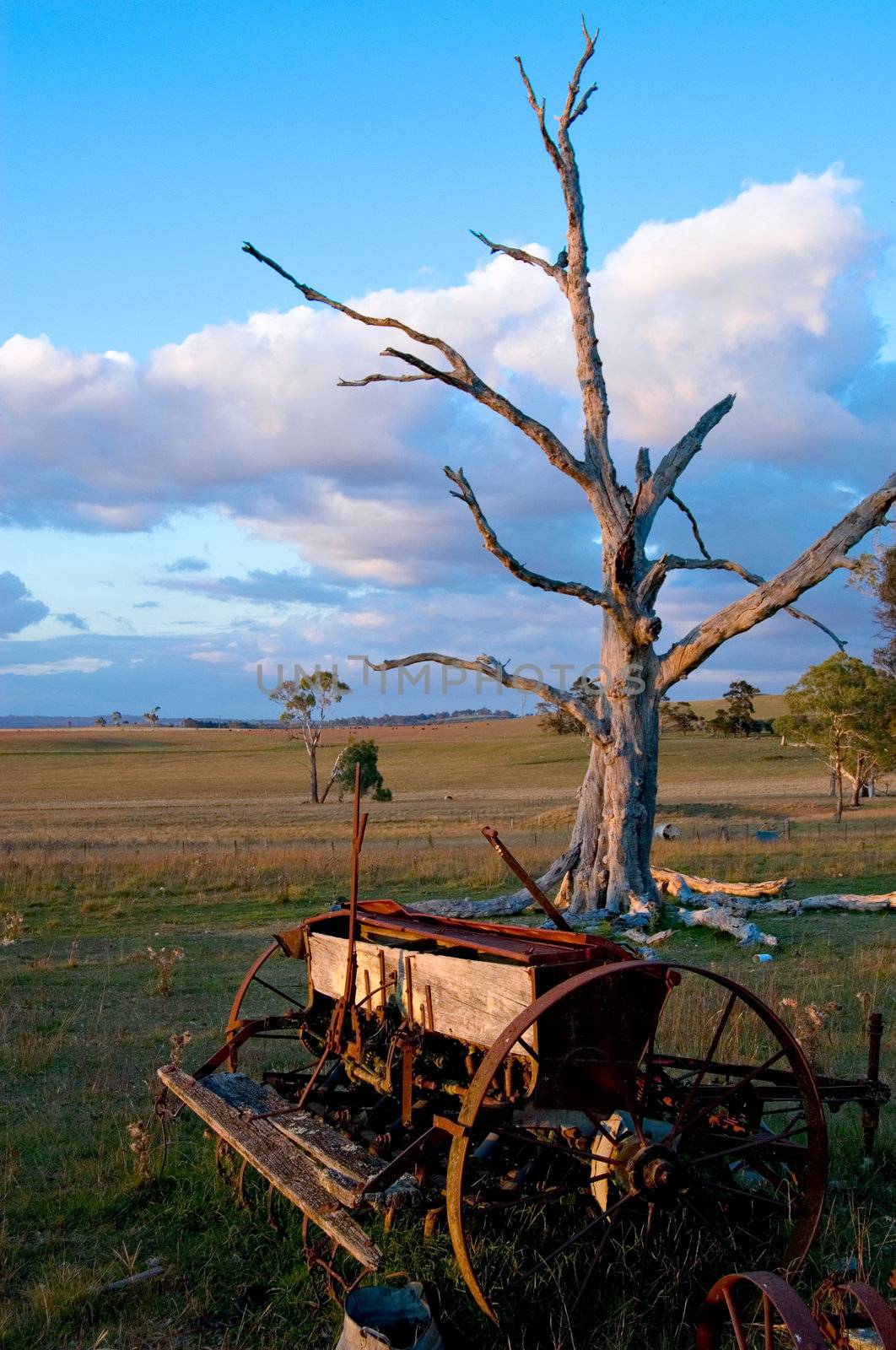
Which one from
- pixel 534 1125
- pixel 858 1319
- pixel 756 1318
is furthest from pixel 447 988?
pixel 858 1319

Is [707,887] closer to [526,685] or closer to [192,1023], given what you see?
[526,685]

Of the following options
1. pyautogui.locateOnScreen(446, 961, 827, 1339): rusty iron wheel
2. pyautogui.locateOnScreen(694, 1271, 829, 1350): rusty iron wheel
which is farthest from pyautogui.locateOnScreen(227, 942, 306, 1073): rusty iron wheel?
pyautogui.locateOnScreen(694, 1271, 829, 1350): rusty iron wheel

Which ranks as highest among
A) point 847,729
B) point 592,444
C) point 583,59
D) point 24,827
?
point 583,59

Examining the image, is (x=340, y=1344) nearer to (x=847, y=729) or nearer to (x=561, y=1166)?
(x=561, y=1166)

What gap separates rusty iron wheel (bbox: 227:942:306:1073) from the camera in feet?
19.5

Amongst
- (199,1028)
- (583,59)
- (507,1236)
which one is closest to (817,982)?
(199,1028)

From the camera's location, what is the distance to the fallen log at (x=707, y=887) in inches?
630

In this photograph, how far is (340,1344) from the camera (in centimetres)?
343

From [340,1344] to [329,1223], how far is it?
1.45ft

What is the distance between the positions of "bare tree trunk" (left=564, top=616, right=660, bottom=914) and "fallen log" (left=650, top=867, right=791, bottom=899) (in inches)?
59.7

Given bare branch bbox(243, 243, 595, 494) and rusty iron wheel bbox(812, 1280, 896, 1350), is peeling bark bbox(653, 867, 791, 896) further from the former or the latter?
rusty iron wheel bbox(812, 1280, 896, 1350)

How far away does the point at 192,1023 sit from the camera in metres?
8.98

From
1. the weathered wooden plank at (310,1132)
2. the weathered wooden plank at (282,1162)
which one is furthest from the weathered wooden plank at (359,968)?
the weathered wooden plank at (282,1162)

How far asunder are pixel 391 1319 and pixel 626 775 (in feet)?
37.0
